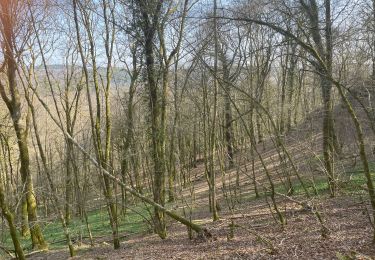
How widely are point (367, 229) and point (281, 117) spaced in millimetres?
17800

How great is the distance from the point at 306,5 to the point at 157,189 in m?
7.92

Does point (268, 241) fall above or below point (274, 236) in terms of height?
above

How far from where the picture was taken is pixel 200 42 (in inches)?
525

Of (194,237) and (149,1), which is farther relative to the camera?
(149,1)

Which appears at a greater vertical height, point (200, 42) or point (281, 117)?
point (200, 42)

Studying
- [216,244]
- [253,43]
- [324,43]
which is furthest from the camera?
[253,43]

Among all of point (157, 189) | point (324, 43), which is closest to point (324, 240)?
point (157, 189)

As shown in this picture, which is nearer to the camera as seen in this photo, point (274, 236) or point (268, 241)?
point (268, 241)

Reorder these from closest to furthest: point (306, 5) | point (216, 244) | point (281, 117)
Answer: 1. point (216, 244)
2. point (306, 5)
3. point (281, 117)

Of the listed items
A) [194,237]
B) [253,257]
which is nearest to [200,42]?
[194,237]

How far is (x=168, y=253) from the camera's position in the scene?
9.65 m

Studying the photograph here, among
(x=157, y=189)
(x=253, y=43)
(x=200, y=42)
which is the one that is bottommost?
(x=157, y=189)

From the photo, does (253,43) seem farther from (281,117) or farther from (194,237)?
(194,237)

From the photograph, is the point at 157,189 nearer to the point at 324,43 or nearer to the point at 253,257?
the point at 253,257
